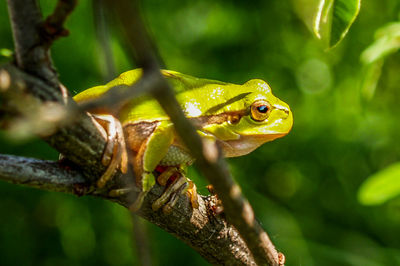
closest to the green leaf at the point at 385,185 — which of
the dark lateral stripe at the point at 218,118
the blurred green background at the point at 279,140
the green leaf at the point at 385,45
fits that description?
the green leaf at the point at 385,45

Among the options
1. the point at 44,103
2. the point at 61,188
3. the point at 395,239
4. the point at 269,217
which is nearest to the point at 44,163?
the point at 61,188

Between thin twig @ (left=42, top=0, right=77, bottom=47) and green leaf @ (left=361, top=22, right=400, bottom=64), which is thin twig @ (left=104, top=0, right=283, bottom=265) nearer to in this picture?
thin twig @ (left=42, top=0, right=77, bottom=47)

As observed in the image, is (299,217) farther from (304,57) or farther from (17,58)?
(17,58)

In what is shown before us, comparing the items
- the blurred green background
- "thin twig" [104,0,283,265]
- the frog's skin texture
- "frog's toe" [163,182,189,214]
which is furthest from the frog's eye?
the blurred green background

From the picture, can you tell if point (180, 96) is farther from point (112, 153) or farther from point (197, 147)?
point (197, 147)

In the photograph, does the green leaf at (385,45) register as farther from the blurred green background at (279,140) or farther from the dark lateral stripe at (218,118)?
the blurred green background at (279,140)
